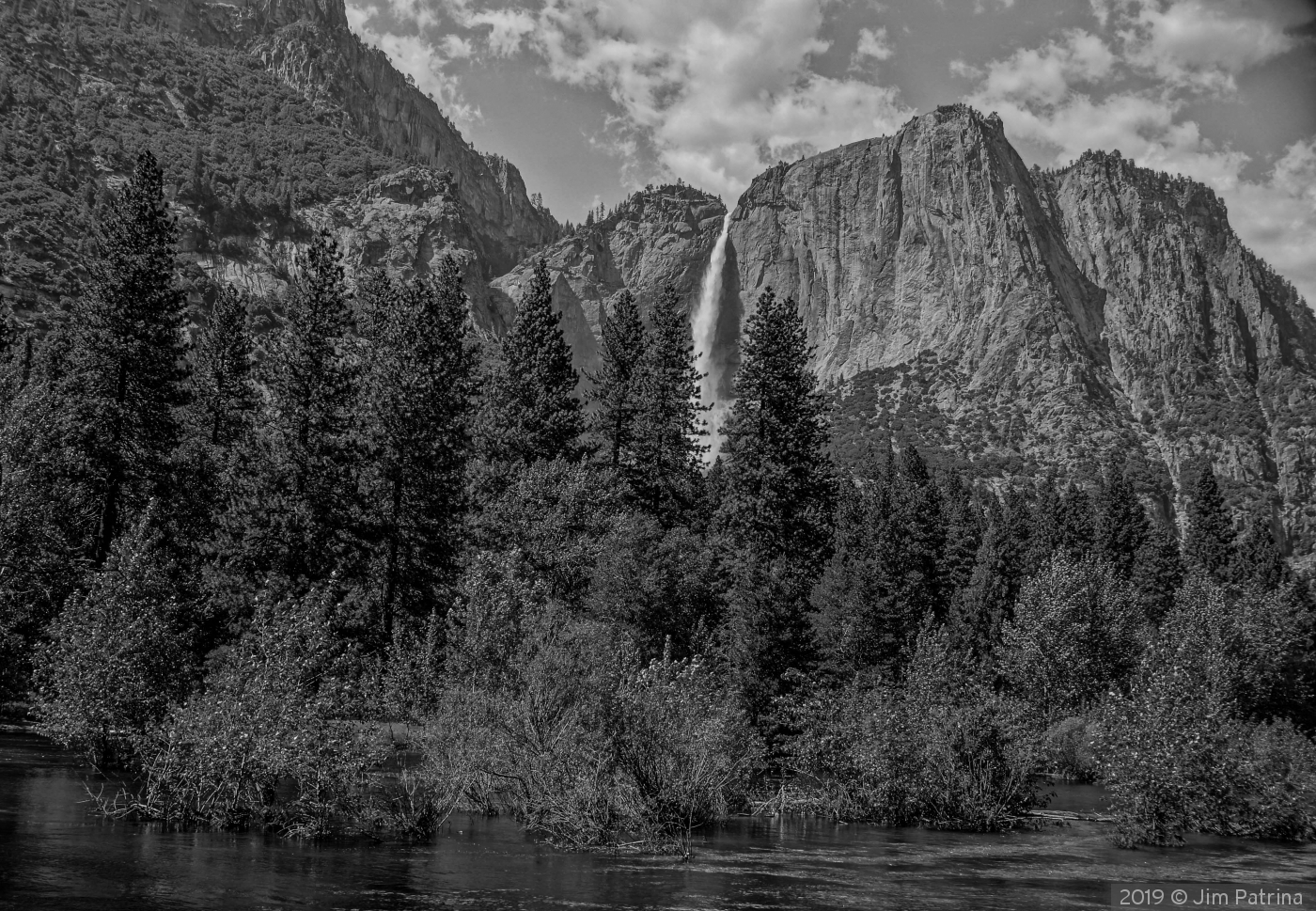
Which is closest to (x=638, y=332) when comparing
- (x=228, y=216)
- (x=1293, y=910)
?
(x=1293, y=910)

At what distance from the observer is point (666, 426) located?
58.2m

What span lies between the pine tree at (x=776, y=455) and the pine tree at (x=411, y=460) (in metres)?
12.8

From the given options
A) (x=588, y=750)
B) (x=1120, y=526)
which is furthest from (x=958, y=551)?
(x=588, y=750)

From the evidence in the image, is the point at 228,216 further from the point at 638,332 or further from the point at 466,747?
the point at 466,747

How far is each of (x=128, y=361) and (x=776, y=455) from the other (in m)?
27.7

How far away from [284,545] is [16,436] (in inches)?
374

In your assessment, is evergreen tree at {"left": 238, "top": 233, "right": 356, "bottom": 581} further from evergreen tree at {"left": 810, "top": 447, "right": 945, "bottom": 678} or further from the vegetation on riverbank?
evergreen tree at {"left": 810, "top": 447, "right": 945, "bottom": 678}

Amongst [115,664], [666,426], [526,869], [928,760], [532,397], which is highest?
[532,397]

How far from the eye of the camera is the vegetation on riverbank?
22906mm

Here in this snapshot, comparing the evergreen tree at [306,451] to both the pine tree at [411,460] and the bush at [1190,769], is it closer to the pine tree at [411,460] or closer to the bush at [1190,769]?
the pine tree at [411,460]

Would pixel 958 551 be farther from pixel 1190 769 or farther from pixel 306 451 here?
pixel 1190 769

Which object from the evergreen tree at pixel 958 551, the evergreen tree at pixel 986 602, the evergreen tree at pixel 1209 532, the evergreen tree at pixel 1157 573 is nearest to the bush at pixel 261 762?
the evergreen tree at pixel 986 602

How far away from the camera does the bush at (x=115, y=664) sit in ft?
84.7

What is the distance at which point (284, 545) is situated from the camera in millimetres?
39938
